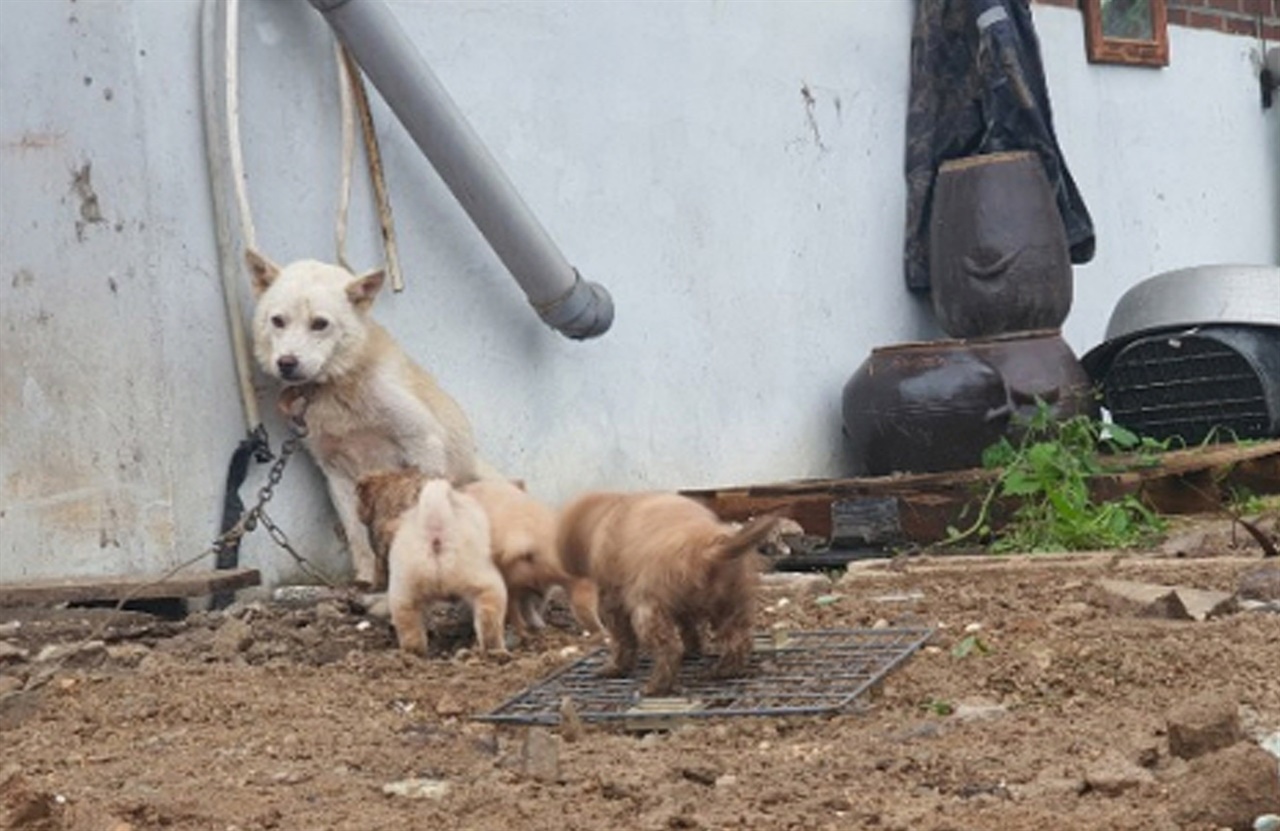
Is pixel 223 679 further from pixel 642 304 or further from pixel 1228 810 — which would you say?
pixel 642 304

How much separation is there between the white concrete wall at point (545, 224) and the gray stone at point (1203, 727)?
4.14 meters

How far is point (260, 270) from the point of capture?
7.09 m

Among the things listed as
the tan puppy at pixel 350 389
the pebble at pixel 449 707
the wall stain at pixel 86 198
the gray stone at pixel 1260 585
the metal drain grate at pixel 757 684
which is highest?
the wall stain at pixel 86 198

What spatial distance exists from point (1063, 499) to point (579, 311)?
1.80 m

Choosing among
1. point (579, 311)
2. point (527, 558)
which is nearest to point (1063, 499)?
point (579, 311)

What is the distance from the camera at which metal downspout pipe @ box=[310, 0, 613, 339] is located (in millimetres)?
7359

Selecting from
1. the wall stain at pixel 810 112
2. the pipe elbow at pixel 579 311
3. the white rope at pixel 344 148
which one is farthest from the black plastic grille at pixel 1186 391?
the white rope at pixel 344 148

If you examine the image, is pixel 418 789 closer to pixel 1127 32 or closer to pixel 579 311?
pixel 579 311

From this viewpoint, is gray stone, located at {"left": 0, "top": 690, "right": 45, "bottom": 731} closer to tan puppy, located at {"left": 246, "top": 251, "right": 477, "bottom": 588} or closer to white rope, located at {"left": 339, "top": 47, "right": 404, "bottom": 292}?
tan puppy, located at {"left": 246, "top": 251, "right": 477, "bottom": 588}

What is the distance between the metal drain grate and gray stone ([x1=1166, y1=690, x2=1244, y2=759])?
829 mm

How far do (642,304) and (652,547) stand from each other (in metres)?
4.24

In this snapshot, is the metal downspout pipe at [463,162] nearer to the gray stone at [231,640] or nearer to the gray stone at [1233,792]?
the gray stone at [231,640]

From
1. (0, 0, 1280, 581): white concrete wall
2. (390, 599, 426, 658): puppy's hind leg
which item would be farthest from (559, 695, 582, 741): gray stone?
(0, 0, 1280, 581): white concrete wall

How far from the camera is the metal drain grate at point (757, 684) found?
4363mm
